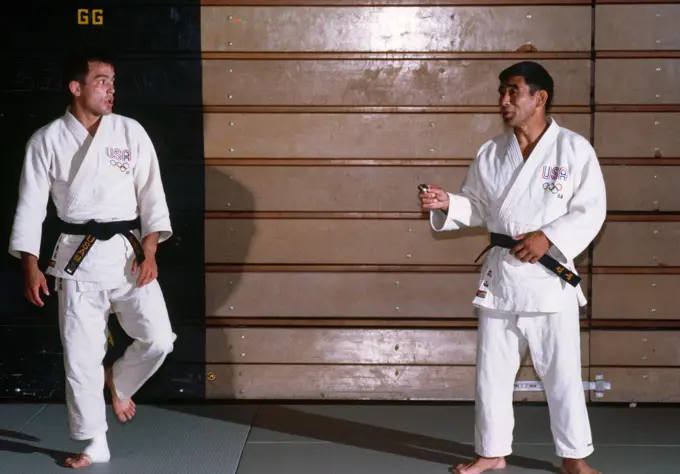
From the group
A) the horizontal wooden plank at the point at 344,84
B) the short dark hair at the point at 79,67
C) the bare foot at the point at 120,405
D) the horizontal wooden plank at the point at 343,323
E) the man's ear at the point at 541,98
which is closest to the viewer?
the man's ear at the point at 541,98

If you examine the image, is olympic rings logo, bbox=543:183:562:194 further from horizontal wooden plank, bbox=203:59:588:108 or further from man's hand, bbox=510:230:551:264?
horizontal wooden plank, bbox=203:59:588:108

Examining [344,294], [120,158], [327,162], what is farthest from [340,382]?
[120,158]

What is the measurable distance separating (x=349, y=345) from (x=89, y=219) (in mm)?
1596

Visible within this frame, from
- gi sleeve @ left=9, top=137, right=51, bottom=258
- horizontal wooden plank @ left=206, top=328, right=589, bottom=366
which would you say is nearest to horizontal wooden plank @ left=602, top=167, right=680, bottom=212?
horizontal wooden plank @ left=206, top=328, right=589, bottom=366

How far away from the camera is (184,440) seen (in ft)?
14.9

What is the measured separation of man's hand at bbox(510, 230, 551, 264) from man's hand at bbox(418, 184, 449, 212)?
0.35 meters

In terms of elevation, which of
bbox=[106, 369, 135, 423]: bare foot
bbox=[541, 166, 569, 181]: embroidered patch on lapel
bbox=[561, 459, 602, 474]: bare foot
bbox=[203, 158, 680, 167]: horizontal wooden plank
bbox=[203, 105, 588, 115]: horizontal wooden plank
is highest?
bbox=[203, 105, 588, 115]: horizontal wooden plank

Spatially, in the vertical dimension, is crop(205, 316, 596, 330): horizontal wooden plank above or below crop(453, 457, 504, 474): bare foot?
above

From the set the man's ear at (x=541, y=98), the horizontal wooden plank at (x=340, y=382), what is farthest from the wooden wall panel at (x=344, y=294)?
the man's ear at (x=541, y=98)

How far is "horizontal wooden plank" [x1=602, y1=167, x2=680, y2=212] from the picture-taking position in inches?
199

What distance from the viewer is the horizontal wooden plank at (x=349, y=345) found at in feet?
17.0

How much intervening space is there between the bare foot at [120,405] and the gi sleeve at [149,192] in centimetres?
74

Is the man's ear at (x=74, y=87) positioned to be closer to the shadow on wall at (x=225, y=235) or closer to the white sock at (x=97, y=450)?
the shadow on wall at (x=225, y=235)

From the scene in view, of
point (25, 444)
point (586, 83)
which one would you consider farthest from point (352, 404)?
point (586, 83)
